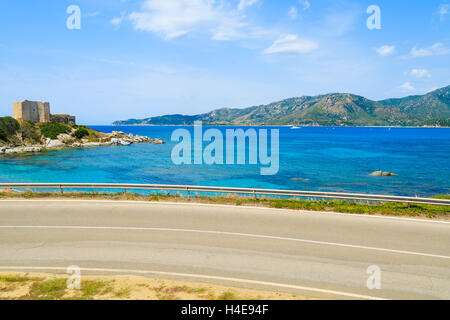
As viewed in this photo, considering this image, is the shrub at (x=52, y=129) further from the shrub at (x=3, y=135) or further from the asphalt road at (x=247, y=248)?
the asphalt road at (x=247, y=248)

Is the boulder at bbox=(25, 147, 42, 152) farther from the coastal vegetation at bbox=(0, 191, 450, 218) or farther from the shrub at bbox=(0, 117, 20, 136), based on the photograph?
the coastal vegetation at bbox=(0, 191, 450, 218)

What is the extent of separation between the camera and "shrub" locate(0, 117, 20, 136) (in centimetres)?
8387

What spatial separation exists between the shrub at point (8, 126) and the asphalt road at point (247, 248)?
8777 cm

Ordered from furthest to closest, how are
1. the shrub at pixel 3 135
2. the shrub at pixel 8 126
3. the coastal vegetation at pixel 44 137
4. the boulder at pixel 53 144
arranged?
the boulder at pixel 53 144 → the shrub at pixel 8 126 → the coastal vegetation at pixel 44 137 → the shrub at pixel 3 135

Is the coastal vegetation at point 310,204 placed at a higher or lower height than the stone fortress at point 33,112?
lower

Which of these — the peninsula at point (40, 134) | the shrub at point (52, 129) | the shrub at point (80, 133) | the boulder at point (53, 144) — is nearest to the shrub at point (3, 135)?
the peninsula at point (40, 134)

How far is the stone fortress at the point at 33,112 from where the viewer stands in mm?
100688

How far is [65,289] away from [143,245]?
3.07 meters

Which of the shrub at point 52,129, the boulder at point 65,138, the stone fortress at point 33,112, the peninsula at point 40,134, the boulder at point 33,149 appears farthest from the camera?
the stone fortress at point 33,112

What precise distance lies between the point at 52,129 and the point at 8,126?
46.6ft

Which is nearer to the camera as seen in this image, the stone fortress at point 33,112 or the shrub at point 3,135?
the shrub at point 3,135

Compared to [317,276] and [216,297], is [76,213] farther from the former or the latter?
[317,276]

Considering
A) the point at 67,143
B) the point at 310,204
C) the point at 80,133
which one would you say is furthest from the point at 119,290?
the point at 80,133

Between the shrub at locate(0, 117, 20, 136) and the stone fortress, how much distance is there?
12.2 meters
